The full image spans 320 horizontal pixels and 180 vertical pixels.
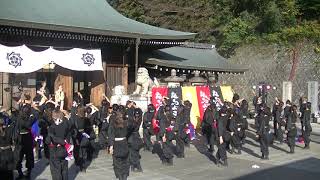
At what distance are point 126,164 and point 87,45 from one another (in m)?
9.68

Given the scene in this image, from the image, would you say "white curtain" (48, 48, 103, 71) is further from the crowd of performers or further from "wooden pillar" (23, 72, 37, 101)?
"wooden pillar" (23, 72, 37, 101)

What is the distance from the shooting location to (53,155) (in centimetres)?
904

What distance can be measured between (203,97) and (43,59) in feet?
23.0

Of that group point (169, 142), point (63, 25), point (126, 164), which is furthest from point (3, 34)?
point (126, 164)

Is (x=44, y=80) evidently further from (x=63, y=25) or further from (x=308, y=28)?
(x=308, y=28)

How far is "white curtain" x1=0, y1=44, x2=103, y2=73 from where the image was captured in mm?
15734

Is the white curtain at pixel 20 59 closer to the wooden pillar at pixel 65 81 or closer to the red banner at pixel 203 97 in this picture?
the wooden pillar at pixel 65 81

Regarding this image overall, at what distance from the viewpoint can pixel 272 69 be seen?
32.5 m

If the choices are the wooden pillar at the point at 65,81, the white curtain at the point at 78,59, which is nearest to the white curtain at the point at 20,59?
the white curtain at the point at 78,59

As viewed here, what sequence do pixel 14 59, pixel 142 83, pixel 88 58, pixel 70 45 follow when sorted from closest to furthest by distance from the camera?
pixel 14 59 → pixel 88 58 → pixel 70 45 → pixel 142 83

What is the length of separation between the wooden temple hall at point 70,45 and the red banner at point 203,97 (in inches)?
107

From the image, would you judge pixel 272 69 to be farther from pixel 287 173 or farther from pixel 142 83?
pixel 287 173

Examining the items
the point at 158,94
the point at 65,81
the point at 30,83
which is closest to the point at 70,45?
the point at 65,81

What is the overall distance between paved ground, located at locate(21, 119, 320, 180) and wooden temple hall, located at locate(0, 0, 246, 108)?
15.6ft
